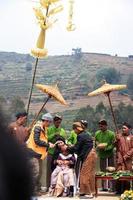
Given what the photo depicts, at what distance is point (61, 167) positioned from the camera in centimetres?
1034

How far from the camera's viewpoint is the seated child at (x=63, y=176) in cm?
1025

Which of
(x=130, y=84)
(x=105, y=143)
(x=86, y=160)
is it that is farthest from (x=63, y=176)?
(x=130, y=84)

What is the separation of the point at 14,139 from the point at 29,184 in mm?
40

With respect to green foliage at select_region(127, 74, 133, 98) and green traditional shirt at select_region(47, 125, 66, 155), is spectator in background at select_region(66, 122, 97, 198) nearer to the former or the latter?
green traditional shirt at select_region(47, 125, 66, 155)

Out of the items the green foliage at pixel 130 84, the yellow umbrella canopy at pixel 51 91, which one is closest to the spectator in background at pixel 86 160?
the yellow umbrella canopy at pixel 51 91

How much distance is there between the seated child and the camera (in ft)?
33.6

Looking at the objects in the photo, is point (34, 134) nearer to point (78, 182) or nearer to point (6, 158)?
point (78, 182)

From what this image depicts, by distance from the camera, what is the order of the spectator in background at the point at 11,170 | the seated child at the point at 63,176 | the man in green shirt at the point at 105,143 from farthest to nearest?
the man in green shirt at the point at 105,143 → the seated child at the point at 63,176 → the spectator in background at the point at 11,170

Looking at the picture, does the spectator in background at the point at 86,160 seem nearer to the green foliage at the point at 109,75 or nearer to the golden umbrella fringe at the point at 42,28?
the golden umbrella fringe at the point at 42,28

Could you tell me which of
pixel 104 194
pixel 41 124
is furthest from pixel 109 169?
pixel 41 124

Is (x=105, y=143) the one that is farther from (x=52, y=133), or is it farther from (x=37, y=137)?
(x=37, y=137)

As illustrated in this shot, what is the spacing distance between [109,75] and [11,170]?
74106mm

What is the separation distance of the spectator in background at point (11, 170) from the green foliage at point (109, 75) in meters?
72.1

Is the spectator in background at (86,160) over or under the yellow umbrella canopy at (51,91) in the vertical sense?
under
